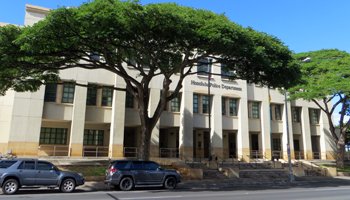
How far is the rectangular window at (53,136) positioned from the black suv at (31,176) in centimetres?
1342

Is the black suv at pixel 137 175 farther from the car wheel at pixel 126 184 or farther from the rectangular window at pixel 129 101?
the rectangular window at pixel 129 101

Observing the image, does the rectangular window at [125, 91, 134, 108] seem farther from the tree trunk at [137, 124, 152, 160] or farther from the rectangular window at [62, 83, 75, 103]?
the tree trunk at [137, 124, 152, 160]

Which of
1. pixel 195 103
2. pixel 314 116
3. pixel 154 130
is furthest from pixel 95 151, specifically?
pixel 314 116

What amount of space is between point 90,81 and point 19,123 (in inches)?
260

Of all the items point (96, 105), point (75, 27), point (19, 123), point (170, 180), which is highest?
point (75, 27)

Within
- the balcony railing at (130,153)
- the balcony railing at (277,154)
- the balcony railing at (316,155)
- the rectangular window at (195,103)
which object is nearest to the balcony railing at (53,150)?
the balcony railing at (130,153)

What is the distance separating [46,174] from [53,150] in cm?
1317

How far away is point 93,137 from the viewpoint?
3108cm

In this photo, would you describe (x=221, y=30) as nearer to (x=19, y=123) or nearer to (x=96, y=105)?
(x=96, y=105)

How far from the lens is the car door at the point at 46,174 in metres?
15.9

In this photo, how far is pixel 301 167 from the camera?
1217 inches

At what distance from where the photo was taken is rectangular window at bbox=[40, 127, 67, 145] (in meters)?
29.0

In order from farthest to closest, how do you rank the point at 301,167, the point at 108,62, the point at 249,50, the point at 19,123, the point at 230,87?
the point at 230,87, the point at 301,167, the point at 19,123, the point at 108,62, the point at 249,50

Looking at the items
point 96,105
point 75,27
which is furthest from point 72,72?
point 75,27
